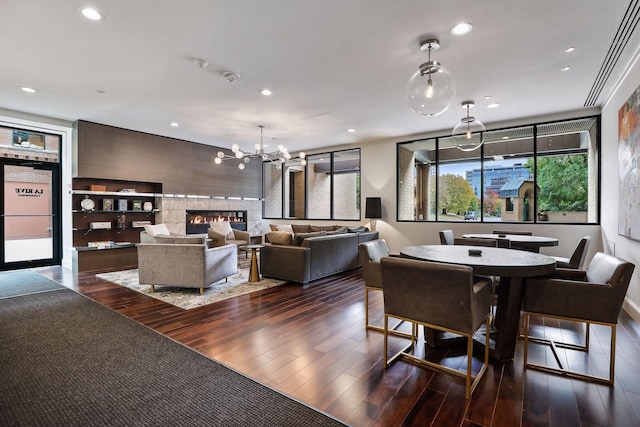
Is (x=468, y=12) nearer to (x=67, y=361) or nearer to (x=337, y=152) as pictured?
(x=67, y=361)

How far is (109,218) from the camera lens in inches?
266

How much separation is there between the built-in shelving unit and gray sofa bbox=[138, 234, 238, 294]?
8.42 feet

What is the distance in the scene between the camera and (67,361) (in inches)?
96.2

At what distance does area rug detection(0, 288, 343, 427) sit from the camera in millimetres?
1790

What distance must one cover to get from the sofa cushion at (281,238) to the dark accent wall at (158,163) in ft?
11.7

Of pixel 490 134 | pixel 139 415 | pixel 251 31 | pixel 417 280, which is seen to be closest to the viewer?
pixel 139 415

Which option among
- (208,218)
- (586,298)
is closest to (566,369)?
(586,298)

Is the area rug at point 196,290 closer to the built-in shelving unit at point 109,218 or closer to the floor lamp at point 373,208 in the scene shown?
the built-in shelving unit at point 109,218

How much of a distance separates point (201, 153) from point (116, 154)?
79.2 inches

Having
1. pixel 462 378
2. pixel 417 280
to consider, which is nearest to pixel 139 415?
pixel 417 280

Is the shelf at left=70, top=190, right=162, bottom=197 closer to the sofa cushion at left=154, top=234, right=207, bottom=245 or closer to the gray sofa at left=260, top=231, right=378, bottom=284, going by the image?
the sofa cushion at left=154, top=234, right=207, bottom=245

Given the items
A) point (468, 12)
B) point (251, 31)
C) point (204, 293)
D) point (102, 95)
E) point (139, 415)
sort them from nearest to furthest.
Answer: point (139, 415)
point (468, 12)
point (251, 31)
point (204, 293)
point (102, 95)

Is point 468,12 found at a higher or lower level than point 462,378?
higher

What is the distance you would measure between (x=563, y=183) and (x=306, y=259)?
568 cm
